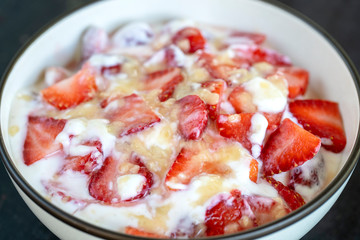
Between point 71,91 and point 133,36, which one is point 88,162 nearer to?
point 71,91

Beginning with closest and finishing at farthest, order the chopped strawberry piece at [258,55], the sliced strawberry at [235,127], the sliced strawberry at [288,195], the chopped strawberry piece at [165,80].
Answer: the sliced strawberry at [288,195], the sliced strawberry at [235,127], the chopped strawberry piece at [165,80], the chopped strawberry piece at [258,55]

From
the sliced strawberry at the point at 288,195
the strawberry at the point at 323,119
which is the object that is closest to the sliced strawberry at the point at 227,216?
the sliced strawberry at the point at 288,195

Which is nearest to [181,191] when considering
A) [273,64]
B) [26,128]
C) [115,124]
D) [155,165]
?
[155,165]

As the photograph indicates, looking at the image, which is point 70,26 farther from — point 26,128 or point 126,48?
point 26,128

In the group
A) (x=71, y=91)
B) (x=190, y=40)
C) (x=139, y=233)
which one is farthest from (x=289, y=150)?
(x=71, y=91)

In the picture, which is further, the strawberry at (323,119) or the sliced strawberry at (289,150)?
the strawberry at (323,119)

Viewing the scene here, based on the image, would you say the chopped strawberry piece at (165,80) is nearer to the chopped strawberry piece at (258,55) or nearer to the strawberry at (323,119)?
the chopped strawberry piece at (258,55)
